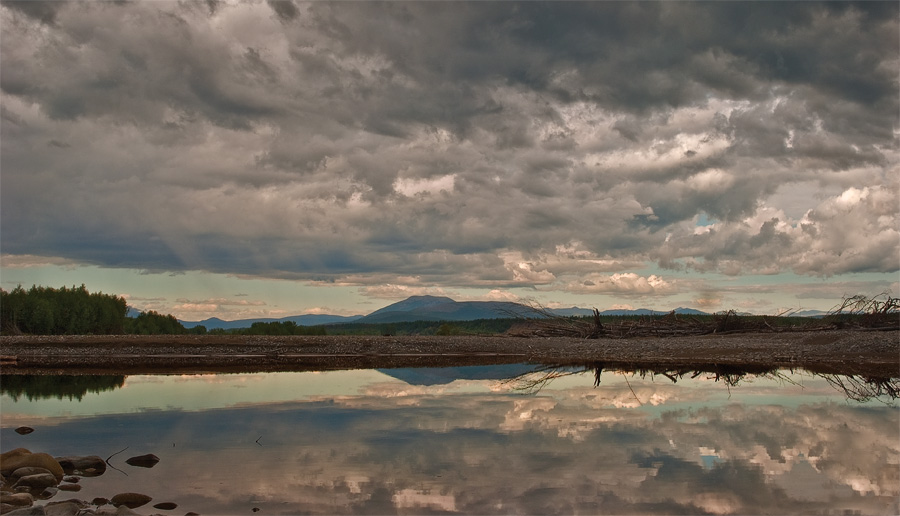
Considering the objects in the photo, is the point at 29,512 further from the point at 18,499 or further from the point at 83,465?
the point at 83,465

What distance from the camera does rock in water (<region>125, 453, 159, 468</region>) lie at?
482 inches

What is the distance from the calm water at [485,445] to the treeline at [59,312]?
6151cm

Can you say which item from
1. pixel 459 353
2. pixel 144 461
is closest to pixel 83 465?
pixel 144 461

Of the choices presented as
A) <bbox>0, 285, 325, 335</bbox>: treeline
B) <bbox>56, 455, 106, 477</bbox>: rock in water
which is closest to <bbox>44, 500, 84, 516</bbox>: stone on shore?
<bbox>56, 455, 106, 477</bbox>: rock in water

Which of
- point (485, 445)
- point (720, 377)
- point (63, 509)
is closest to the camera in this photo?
point (63, 509)

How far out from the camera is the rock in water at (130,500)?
32.1 ft

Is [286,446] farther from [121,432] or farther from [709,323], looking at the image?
[709,323]

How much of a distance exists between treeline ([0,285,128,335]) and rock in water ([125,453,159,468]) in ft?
230

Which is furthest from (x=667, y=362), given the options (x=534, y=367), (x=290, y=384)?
(x=290, y=384)

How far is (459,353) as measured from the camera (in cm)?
3984

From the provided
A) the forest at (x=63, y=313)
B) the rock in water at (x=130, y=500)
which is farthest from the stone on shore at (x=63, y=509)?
the forest at (x=63, y=313)

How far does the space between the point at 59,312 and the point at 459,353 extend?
63462 millimetres

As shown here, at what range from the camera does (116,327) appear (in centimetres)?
8588

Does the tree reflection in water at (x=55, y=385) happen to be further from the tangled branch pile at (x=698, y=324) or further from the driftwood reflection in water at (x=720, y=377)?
the tangled branch pile at (x=698, y=324)
